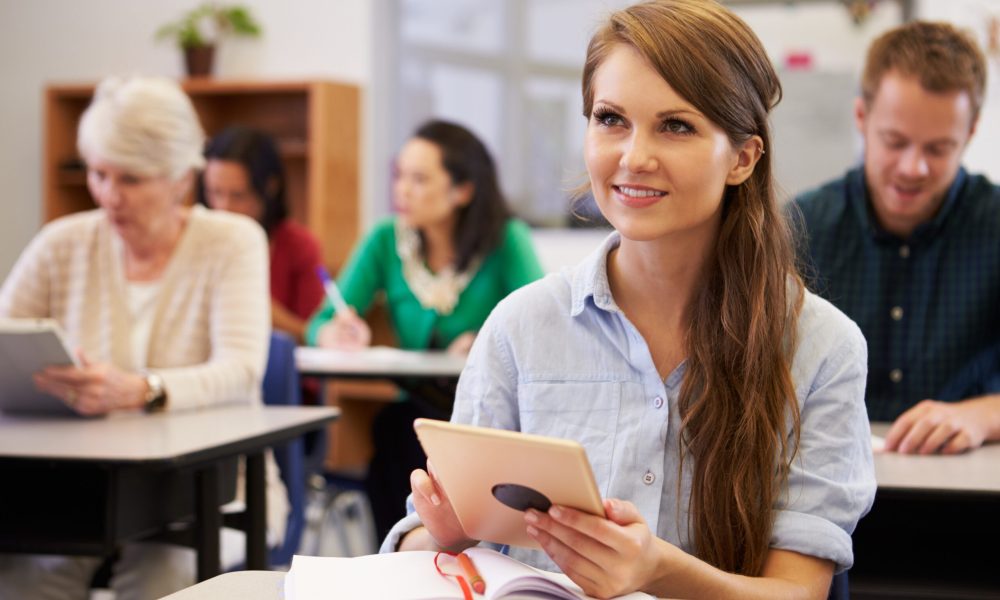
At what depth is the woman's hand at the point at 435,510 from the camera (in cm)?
126

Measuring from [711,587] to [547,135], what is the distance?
4787 millimetres

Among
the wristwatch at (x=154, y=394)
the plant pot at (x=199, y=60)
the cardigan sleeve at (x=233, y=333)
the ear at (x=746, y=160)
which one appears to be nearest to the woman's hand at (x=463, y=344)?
the cardigan sleeve at (x=233, y=333)

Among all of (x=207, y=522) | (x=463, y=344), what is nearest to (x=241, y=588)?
(x=207, y=522)

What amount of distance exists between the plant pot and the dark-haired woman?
68.5 inches

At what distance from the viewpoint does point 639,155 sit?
4.21 ft

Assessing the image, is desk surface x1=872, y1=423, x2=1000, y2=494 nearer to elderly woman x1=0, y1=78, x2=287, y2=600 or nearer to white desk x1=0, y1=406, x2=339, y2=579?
white desk x1=0, y1=406, x2=339, y2=579

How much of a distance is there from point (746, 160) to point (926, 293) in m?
1.02

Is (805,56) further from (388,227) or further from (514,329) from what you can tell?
(514,329)

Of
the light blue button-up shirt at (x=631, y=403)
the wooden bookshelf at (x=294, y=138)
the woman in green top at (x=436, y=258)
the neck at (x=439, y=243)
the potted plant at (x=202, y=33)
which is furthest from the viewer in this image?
the potted plant at (x=202, y=33)

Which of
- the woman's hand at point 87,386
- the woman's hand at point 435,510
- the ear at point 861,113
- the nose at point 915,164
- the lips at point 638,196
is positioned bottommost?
the woman's hand at point 87,386

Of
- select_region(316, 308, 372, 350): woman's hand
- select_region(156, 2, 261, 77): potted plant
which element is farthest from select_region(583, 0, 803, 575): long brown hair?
select_region(156, 2, 261, 77): potted plant

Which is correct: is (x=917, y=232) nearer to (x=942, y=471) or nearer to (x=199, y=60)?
(x=942, y=471)

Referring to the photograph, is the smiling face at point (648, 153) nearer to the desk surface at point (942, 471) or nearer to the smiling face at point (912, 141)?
the desk surface at point (942, 471)

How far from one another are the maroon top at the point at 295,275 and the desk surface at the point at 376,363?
1.95ft
